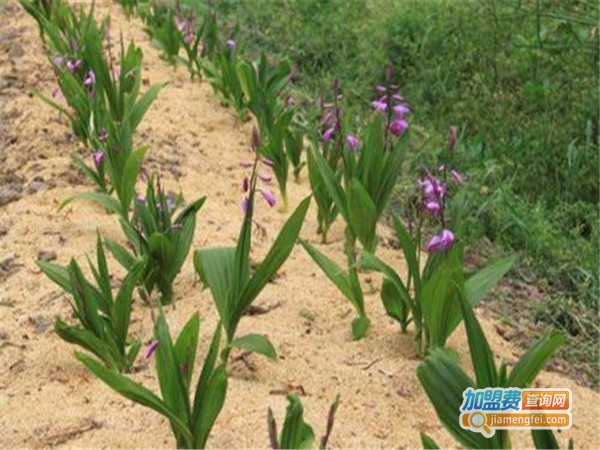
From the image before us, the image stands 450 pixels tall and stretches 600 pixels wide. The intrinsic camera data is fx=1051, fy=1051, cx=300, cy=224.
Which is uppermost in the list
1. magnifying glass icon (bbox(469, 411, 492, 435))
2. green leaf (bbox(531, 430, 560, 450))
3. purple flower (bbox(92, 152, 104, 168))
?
green leaf (bbox(531, 430, 560, 450))

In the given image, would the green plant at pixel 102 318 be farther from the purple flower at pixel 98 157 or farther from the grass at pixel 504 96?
the grass at pixel 504 96

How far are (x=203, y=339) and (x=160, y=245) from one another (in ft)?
0.93

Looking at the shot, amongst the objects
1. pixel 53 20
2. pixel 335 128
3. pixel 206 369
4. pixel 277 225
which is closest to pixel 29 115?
pixel 53 20

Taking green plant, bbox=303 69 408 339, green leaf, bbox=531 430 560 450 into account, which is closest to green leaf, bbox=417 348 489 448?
green leaf, bbox=531 430 560 450

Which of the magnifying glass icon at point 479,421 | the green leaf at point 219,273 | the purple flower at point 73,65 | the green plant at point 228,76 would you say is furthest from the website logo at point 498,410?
the green plant at point 228,76

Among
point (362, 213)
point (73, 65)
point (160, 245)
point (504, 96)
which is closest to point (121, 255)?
point (160, 245)

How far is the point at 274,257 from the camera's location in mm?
2383

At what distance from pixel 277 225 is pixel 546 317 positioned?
0.93 meters

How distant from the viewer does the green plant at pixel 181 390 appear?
195 cm

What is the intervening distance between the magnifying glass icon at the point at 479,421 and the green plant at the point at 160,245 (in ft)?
3.47

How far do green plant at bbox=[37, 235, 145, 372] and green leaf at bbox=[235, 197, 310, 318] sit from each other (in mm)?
272

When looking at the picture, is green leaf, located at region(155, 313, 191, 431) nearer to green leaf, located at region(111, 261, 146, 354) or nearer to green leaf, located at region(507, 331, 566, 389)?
green leaf, located at region(111, 261, 146, 354)

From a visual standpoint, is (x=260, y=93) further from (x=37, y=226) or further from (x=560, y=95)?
(x=560, y=95)

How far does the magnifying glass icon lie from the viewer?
6.54ft
